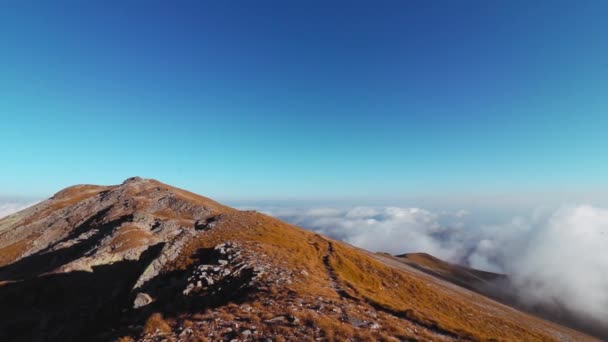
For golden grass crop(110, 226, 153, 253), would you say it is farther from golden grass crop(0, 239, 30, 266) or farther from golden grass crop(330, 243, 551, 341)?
golden grass crop(0, 239, 30, 266)

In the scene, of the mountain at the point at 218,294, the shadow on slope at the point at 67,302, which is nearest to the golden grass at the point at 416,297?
the mountain at the point at 218,294

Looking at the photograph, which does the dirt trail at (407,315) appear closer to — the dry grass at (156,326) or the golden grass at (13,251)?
the dry grass at (156,326)

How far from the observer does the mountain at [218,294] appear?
17.8 metres

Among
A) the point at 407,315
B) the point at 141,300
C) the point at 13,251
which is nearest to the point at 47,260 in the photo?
the point at 13,251

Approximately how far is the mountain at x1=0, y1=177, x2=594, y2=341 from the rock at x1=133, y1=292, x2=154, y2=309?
0.09 metres

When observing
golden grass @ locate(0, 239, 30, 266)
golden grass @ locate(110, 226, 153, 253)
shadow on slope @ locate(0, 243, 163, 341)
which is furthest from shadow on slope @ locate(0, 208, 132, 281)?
shadow on slope @ locate(0, 243, 163, 341)

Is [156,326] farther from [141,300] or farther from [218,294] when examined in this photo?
[141,300]

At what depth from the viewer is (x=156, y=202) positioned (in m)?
86.6

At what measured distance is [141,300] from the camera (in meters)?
26.5

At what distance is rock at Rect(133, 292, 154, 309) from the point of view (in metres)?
26.1

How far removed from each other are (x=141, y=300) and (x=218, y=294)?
864cm

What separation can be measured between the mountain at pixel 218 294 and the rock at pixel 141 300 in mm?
94

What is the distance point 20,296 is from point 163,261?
87.2ft

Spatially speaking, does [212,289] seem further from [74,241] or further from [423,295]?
[74,241]
